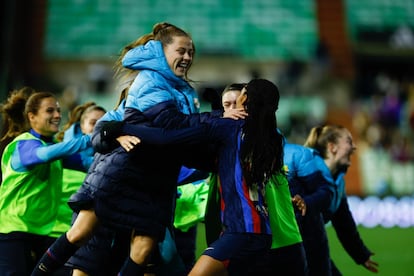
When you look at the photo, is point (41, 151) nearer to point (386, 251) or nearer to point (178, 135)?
point (178, 135)

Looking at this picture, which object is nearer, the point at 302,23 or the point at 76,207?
the point at 76,207

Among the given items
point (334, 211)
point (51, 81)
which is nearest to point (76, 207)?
point (334, 211)

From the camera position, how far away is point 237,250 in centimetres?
430

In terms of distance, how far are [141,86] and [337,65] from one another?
17431 mm

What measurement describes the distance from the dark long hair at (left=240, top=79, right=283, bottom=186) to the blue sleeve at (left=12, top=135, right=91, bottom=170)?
1.35 meters

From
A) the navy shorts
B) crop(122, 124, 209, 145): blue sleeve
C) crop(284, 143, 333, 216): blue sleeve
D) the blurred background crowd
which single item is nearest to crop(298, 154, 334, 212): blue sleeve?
crop(284, 143, 333, 216): blue sleeve

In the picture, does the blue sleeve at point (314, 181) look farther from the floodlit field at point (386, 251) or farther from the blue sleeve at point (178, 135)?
the floodlit field at point (386, 251)

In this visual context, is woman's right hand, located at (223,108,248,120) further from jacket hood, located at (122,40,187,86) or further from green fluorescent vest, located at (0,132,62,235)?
green fluorescent vest, located at (0,132,62,235)

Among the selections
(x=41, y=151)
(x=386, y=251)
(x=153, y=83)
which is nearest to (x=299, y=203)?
(x=153, y=83)

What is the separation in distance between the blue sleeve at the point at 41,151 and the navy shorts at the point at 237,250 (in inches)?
54.2

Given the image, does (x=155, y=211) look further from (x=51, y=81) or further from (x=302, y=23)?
(x=302, y=23)

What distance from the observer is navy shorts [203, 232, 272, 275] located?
169 inches

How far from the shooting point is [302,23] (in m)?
22.4

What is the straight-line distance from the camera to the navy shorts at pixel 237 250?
14.1 ft
